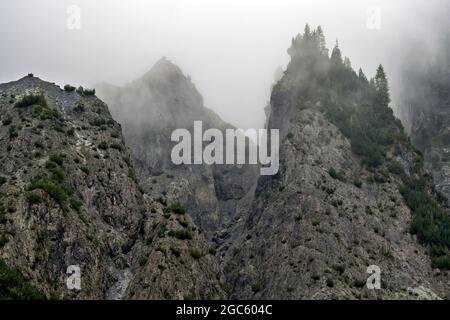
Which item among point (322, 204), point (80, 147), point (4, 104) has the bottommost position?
point (322, 204)

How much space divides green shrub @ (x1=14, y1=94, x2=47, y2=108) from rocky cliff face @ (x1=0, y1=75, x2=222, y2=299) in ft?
0.75

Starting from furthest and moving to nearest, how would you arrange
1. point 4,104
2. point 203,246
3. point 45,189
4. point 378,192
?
point 378,192, point 4,104, point 203,246, point 45,189

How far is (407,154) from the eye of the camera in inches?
6688

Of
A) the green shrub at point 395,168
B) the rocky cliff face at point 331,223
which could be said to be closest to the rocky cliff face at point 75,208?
the rocky cliff face at point 331,223

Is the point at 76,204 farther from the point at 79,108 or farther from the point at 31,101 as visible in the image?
the point at 79,108

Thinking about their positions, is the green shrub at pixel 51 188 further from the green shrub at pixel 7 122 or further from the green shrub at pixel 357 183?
the green shrub at pixel 357 183

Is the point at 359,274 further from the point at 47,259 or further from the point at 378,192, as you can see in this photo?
the point at 47,259

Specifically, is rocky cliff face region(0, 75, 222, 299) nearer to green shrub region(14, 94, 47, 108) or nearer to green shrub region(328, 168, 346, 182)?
green shrub region(14, 94, 47, 108)

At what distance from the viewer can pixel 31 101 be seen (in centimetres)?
12825

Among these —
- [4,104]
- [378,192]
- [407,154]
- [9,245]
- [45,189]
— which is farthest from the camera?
[407,154]

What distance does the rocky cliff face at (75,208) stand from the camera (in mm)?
87062

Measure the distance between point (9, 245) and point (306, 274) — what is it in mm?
59505

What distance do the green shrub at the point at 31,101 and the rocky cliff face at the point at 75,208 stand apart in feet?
0.75

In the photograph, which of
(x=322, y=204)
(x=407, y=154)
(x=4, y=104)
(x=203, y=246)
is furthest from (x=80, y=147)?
(x=407, y=154)
